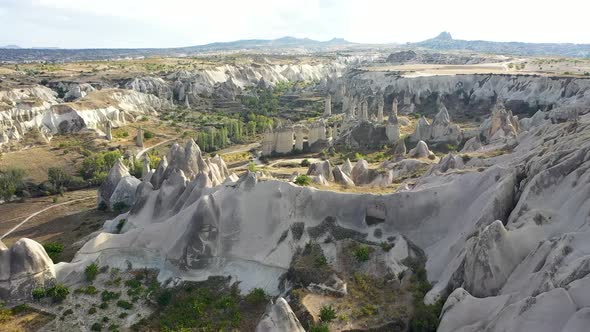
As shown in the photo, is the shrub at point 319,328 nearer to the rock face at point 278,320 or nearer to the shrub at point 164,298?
the rock face at point 278,320

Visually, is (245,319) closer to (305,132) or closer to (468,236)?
(468,236)

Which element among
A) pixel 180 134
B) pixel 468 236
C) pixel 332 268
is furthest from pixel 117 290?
pixel 180 134

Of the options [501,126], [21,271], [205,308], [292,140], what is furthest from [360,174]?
[292,140]

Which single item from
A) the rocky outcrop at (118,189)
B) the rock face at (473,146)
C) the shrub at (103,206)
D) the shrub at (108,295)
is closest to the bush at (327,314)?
the shrub at (108,295)

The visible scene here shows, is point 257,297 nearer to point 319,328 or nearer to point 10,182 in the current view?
point 319,328

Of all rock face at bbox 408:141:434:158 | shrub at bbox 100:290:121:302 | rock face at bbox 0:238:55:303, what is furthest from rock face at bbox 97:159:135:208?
rock face at bbox 408:141:434:158

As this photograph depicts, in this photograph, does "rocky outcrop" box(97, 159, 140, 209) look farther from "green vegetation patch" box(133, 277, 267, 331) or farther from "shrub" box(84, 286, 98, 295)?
"green vegetation patch" box(133, 277, 267, 331)

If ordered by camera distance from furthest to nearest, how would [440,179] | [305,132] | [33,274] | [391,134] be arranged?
1. [305,132]
2. [391,134]
3. [440,179]
4. [33,274]
